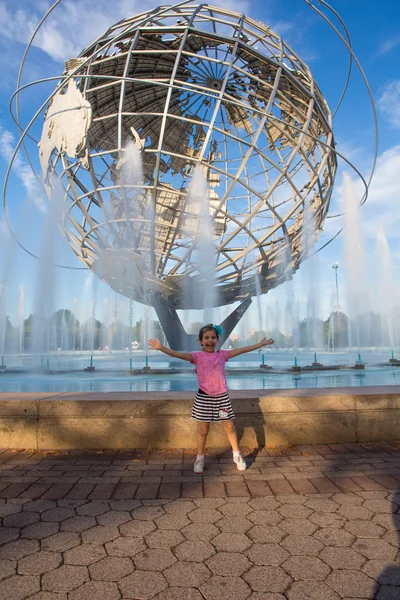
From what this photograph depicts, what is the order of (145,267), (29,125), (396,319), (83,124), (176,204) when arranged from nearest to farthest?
1. (83,124)
2. (29,125)
3. (145,267)
4. (176,204)
5. (396,319)

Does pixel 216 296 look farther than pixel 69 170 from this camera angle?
Yes

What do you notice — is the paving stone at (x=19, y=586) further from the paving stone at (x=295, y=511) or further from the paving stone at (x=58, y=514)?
the paving stone at (x=295, y=511)

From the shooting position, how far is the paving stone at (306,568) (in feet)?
5.81

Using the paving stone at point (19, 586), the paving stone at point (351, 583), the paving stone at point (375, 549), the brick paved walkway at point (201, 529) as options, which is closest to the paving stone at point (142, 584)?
the brick paved walkway at point (201, 529)

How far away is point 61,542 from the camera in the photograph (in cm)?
211

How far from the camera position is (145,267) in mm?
13734

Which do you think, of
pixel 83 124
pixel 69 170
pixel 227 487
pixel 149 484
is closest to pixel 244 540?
pixel 227 487

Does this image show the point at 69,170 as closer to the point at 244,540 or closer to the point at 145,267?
the point at 145,267

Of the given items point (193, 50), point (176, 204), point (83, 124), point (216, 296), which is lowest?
point (216, 296)

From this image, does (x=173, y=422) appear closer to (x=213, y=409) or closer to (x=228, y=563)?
(x=213, y=409)

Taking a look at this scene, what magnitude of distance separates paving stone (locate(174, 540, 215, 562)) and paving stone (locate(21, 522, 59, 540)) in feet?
2.53

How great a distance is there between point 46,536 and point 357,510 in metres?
1.92

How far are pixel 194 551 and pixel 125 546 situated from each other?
375 mm

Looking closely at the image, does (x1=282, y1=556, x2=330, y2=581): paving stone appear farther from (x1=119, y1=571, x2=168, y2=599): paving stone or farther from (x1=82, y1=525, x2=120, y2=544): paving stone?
(x1=82, y1=525, x2=120, y2=544): paving stone
